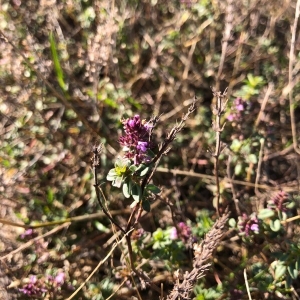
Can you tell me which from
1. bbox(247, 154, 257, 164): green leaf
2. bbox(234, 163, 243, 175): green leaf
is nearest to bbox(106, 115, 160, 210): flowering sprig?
bbox(247, 154, 257, 164): green leaf

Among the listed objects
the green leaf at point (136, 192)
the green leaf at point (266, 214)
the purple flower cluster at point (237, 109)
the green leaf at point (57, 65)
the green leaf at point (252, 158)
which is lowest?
the green leaf at point (266, 214)

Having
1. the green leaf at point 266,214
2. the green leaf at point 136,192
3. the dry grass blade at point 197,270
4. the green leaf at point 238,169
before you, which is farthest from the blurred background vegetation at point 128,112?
the green leaf at point 136,192

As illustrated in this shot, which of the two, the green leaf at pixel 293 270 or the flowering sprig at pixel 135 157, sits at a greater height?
the flowering sprig at pixel 135 157

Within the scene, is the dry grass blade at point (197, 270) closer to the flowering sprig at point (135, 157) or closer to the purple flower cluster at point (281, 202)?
the flowering sprig at point (135, 157)

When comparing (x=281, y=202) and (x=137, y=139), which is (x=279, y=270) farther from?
(x=137, y=139)

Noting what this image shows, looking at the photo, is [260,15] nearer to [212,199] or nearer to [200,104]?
[200,104]

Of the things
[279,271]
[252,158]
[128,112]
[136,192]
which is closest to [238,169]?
[252,158]
